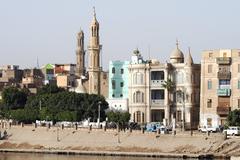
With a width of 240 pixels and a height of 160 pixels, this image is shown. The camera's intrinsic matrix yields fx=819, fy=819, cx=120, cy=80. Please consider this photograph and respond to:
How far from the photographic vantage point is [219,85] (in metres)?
95.8

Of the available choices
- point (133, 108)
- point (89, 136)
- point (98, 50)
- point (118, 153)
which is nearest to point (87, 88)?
point (98, 50)

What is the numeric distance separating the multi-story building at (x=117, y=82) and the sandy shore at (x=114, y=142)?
22642mm

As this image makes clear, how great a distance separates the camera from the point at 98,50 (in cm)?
11825

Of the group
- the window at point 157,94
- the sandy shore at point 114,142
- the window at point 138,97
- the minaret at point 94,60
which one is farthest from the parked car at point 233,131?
the minaret at point 94,60

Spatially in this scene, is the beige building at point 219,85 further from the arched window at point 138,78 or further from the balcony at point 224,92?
the arched window at point 138,78

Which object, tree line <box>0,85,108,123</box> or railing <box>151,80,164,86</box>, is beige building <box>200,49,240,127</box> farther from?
tree line <box>0,85,108,123</box>

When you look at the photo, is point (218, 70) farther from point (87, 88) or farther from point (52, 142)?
point (87, 88)

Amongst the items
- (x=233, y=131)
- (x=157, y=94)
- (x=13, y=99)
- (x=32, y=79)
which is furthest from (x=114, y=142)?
(x=32, y=79)

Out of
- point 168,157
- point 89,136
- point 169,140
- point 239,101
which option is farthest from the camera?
point 239,101

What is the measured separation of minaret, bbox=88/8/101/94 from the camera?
117750 mm

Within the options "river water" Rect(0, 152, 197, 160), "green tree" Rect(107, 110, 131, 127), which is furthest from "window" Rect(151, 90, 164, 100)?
"river water" Rect(0, 152, 197, 160)

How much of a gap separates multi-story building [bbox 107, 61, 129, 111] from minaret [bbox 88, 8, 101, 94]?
3573 mm

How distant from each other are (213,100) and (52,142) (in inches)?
839

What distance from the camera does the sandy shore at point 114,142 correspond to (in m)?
73.0
